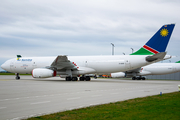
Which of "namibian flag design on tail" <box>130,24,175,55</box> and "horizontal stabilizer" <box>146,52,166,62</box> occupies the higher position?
"namibian flag design on tail" <box>130,24,175,55</box>

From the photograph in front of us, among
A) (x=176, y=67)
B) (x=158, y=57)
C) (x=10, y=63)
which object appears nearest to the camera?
(x=158, y=57)

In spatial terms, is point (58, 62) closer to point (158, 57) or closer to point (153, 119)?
point (158, 57)

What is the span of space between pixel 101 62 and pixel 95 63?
94 cm

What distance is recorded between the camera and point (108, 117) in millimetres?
6242

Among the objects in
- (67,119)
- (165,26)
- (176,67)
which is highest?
(165,26)

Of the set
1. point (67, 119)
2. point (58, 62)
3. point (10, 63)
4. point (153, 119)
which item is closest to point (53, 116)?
point (67, 119)

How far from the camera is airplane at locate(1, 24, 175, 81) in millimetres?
25180

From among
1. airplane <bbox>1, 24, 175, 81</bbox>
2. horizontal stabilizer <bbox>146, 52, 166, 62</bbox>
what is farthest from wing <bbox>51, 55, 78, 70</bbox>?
horizontal stabilizer <bbox>146, 52, 166, 62</bbox>

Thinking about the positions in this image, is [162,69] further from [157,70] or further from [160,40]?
[160,40]

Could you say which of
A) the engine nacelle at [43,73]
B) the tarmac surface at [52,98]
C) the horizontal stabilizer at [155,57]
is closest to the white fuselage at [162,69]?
the horizontal stabilizer at [155,57]

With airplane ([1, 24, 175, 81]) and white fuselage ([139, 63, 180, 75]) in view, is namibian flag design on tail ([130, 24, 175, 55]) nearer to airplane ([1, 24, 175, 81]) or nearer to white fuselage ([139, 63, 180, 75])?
airplane ([1, 24, 175, 81])

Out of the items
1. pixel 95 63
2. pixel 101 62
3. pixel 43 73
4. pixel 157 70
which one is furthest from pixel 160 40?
pixel 157 70

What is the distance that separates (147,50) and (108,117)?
21.8 metres

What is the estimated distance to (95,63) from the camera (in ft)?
A: 96.6
